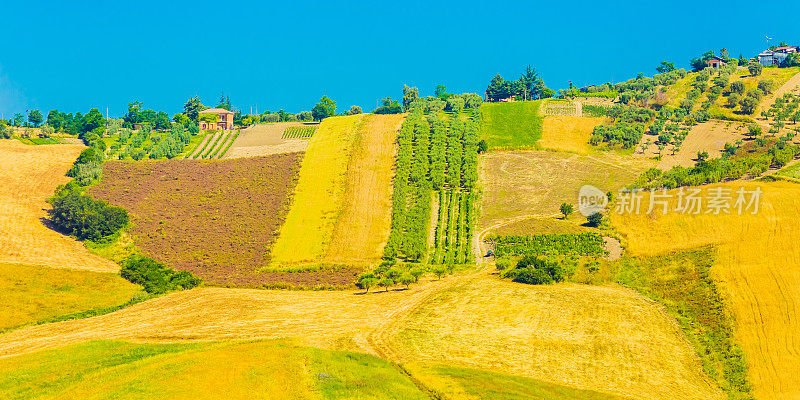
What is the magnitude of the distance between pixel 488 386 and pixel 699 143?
248ft

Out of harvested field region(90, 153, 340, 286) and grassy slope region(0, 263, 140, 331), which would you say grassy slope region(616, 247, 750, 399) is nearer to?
harvested field region(90, 153, 340, 286)

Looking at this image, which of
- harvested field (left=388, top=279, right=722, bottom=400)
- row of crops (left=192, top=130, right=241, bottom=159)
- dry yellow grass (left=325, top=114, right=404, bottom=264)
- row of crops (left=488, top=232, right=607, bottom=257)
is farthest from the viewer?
row of crops (left=192, top=130, right=241, bottom=159)

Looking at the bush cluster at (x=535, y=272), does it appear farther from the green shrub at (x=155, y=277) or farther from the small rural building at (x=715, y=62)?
the small rural building at (x=715, y=62)

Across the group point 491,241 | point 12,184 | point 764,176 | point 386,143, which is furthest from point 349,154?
point 764,176

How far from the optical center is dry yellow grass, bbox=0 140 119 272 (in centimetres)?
6825

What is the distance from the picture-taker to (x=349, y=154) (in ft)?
334

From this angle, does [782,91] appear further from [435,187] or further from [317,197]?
[317,197]

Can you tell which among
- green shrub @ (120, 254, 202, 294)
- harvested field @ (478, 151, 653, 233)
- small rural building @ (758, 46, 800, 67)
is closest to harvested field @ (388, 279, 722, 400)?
green shrub @ (120, 254, 202, 294)

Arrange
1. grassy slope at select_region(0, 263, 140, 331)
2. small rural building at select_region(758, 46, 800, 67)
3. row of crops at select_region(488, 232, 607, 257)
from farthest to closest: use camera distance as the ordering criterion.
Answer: small rural building at select_region(758, 46, 800, 67), row of crops at select_region(488, 232, 607, 257), grassy slope at select_region(0, 263, 140, 331)

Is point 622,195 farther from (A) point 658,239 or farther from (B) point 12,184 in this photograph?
(B) point 12,184

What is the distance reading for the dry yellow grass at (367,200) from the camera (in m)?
73.8

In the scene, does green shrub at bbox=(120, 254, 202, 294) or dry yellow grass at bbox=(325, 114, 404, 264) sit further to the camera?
dry yellow grass at bbox=(325, 114, 404, 264)

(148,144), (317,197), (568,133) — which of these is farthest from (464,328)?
(148,144)

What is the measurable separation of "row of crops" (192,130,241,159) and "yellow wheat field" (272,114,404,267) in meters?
14.5
